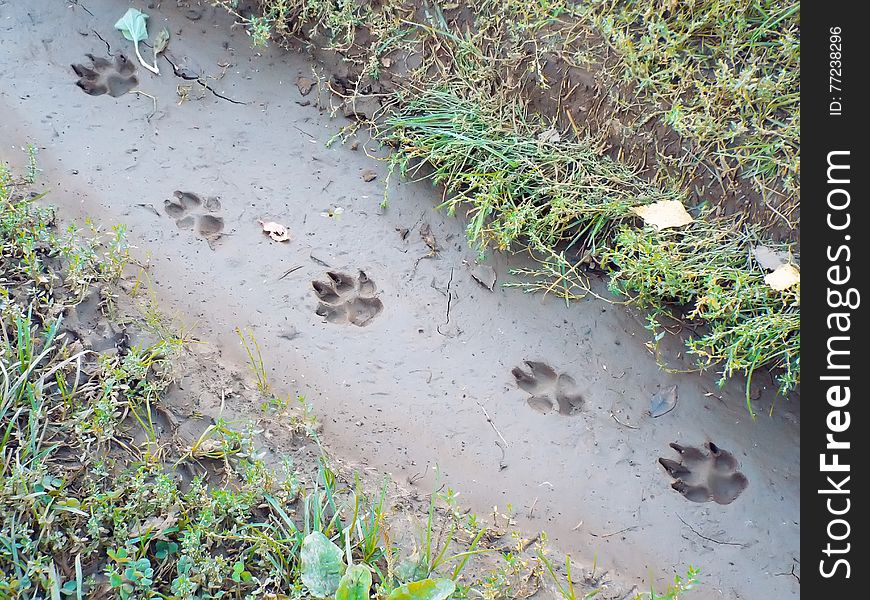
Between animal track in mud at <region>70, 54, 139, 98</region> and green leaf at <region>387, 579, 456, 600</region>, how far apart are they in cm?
221

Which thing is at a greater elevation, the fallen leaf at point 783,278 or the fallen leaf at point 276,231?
the fallen leaf at point 783,278

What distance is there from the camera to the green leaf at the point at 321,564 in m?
1.60

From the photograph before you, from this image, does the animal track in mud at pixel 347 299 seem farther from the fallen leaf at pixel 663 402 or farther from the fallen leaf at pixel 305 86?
the fallen leaf at pixel 663 402

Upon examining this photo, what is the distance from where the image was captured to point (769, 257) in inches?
82.1

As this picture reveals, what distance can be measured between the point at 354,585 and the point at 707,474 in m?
1.17

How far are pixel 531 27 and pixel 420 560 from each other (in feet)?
5.75

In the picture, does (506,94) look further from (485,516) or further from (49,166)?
(49,166)

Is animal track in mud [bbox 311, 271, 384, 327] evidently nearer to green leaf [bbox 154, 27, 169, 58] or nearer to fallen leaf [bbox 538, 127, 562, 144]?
fallen leaf [bbox 538, 127, 562, 144]

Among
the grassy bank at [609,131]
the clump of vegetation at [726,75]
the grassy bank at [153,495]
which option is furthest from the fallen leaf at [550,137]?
the grassy bank at [153,495]

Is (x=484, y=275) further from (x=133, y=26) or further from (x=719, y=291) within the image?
(x=133, y=26)
